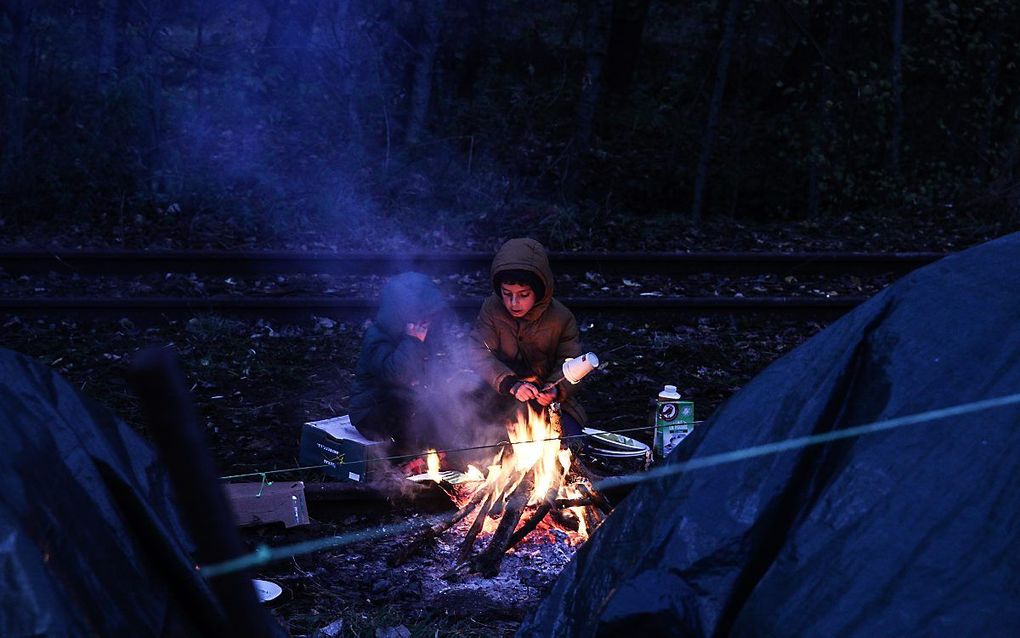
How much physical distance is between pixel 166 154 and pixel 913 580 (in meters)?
12.0

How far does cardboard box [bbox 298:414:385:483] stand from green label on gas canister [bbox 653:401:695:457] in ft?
5.13

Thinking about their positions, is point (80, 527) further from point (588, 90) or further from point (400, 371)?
point (588, 90)

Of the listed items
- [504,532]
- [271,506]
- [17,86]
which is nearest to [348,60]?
[17,86]

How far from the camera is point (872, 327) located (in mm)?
2889

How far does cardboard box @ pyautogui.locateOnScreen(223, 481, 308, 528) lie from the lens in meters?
5.00

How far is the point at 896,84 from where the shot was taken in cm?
1429

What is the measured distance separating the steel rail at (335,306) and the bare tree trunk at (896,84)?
6.51 metres

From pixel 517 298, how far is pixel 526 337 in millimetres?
339

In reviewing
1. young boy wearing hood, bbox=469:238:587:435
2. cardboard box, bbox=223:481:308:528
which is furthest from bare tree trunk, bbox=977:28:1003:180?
cardboard box, bbox=223:481:308:528

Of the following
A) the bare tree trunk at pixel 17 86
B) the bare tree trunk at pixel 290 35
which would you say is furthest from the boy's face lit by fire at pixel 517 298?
the bare tree trunk at pixel 290 35

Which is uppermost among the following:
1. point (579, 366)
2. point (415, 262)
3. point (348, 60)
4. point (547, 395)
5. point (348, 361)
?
point (348, 60)

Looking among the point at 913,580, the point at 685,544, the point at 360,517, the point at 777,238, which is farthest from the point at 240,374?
the point at 777,238

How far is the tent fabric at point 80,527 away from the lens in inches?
92.0

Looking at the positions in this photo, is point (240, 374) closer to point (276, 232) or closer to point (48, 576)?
point (276, 232)
